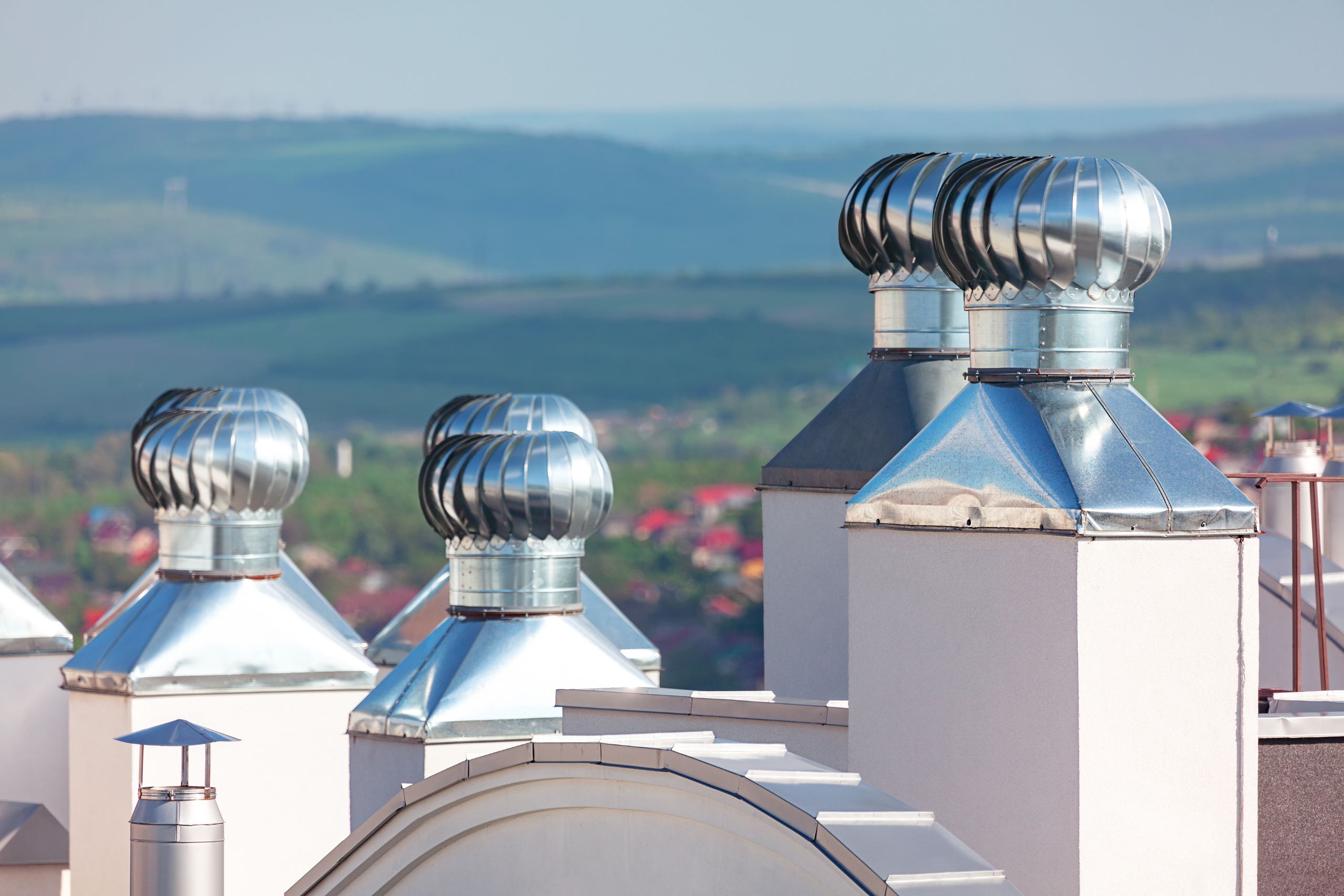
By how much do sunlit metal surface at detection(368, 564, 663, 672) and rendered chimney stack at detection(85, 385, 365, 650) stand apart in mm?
286

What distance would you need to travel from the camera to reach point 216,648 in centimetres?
1580

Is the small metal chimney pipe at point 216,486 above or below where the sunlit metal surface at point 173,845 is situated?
above

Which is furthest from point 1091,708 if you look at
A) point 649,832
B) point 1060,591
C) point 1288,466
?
point 1288,466

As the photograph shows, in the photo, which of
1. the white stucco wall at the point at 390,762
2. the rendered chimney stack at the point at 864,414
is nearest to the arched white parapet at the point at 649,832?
the white stucco wall at the point at 390,762

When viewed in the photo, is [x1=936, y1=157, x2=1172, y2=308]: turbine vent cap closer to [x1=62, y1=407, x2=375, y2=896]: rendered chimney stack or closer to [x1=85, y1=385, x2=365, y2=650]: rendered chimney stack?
[x1=62, y1=407, x2=375, y2=896]: rendered chimney stack

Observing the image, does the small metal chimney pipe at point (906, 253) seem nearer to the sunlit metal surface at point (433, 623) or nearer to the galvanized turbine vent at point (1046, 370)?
the galvanized turbine vent at point (1046, 370)

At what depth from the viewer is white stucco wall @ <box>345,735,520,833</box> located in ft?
43.1

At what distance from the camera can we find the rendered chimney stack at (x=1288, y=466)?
49.9ft

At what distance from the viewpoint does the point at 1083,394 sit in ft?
28.1

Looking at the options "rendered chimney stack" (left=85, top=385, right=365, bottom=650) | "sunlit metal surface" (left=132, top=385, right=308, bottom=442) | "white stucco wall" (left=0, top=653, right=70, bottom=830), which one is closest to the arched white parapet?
"rendered chimney stack" (left=85, top=385, right=365, bottom=650)

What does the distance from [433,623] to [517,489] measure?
181 inches

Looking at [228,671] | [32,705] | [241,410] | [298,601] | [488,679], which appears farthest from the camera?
[32,705]

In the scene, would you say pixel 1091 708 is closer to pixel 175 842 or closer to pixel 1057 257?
pixel 1057 257

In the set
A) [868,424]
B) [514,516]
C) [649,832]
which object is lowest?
[649,832]
